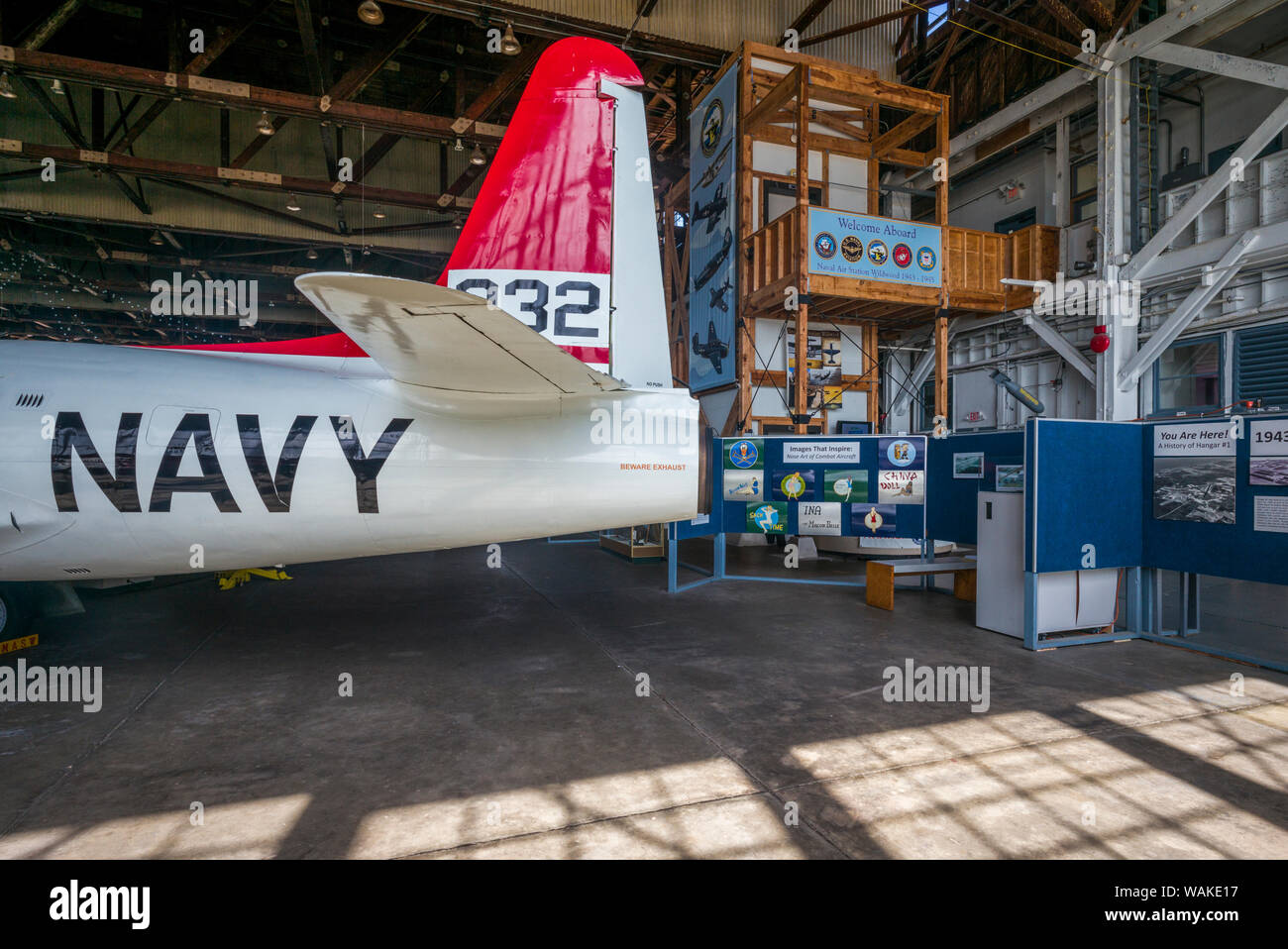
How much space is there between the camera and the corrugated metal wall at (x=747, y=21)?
11.8 metres

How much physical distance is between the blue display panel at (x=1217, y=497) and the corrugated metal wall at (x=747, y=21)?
11.1 m

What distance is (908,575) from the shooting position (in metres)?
8.87

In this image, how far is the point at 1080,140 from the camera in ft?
49.5

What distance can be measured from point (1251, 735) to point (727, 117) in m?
13.4

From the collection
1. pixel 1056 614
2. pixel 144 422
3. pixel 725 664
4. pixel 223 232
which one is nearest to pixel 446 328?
pixel 144 422

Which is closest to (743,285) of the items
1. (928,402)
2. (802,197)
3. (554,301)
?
(802,197)

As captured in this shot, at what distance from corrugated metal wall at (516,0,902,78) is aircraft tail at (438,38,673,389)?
797cm

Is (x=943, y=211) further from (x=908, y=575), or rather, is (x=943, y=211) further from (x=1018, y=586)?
(x=1018, y=586)

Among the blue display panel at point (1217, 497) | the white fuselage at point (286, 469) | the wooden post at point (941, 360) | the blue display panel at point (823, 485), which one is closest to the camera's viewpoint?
the white fuselage at point (286, 469)

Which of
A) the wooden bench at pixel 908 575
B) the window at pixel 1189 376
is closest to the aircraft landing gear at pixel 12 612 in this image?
the wooden bench at pixel 908 575

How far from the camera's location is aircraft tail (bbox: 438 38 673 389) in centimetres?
517

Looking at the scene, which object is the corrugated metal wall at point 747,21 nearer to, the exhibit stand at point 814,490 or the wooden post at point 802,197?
the wooden post at point 802,197

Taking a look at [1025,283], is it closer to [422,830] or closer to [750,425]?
[750,425]

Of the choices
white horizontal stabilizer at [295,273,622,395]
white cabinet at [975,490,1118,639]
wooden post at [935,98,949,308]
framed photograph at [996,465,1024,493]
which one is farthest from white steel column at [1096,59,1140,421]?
white horizontal stabilizer at [295,273,622,395]
